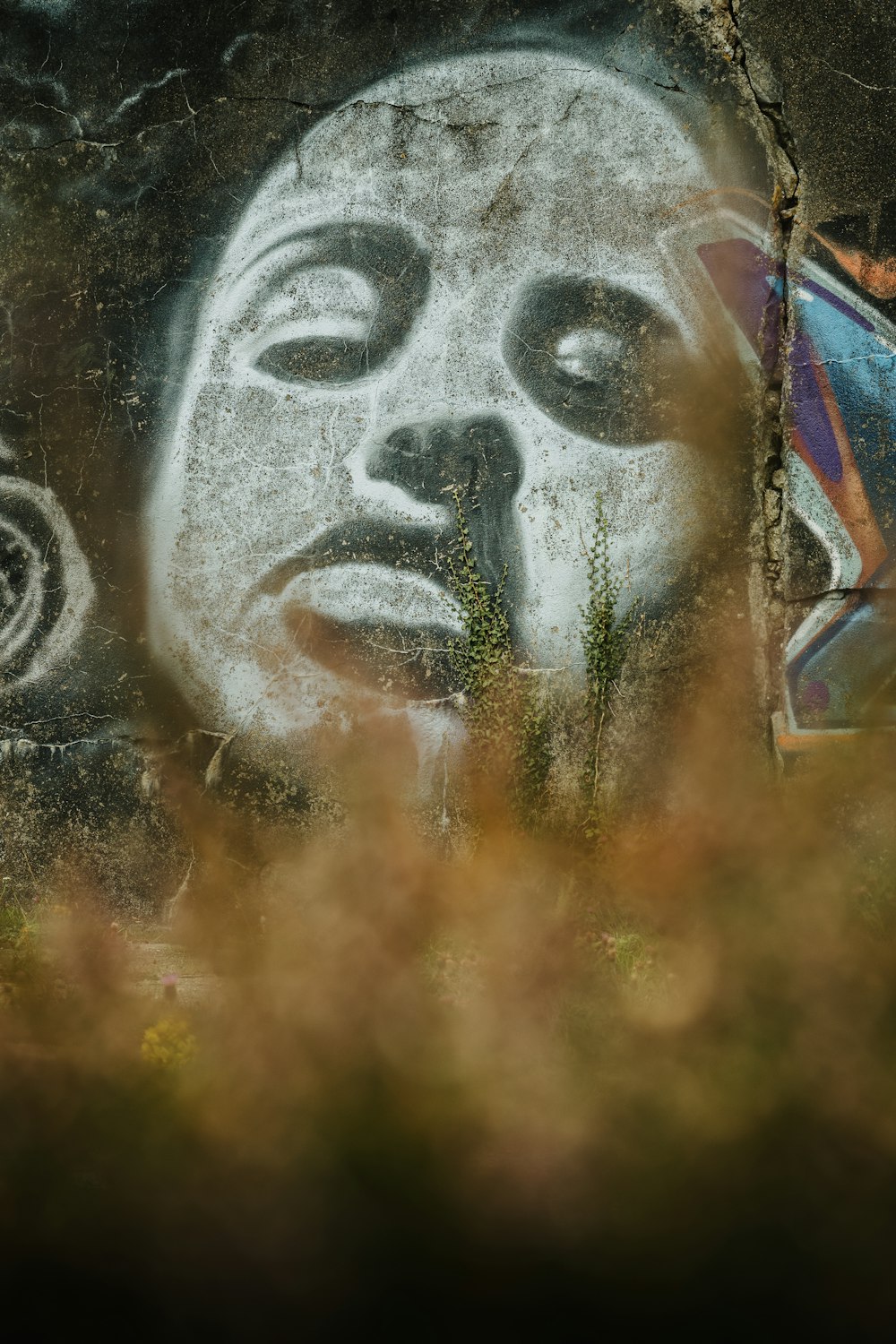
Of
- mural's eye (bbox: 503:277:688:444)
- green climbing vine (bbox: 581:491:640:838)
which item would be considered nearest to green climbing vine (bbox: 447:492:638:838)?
green climbing vine (bbox: 581:491:640:838)

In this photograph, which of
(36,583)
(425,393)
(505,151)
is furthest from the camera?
(36,583)

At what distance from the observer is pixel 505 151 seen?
391cm

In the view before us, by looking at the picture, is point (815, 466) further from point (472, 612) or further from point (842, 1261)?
point (842, 1261)

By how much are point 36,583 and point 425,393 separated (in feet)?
6.02

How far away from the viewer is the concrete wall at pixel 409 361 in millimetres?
3857

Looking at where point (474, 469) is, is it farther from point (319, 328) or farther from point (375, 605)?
point (319, 328)

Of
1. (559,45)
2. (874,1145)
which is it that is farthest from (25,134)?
(874,1145)

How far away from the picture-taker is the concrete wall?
3857 millimetres

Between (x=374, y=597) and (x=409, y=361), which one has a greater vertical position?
(x=409, y=361)

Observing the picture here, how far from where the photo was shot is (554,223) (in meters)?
3.92

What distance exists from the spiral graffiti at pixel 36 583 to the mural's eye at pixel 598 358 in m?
2.03

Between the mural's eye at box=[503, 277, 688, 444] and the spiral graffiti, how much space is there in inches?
79.9

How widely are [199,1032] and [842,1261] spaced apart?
102 inches

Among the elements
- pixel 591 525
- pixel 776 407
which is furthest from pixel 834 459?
pixel 591 525
